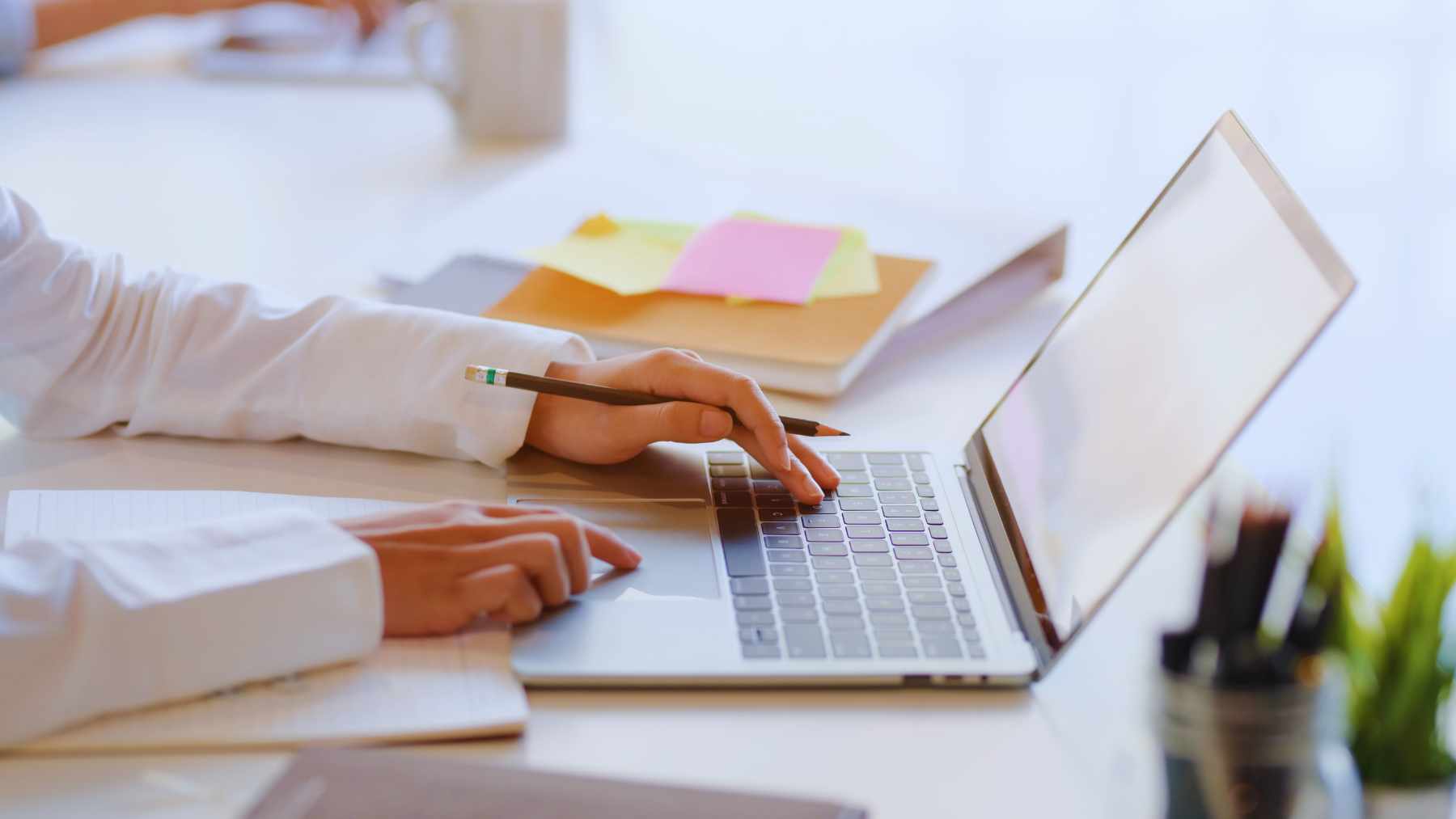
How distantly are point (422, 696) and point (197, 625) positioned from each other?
0.10 m

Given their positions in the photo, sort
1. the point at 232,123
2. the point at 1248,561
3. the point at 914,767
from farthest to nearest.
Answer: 1. the point at 232,123
2. the point at 914,767
3. the point at 1248,561

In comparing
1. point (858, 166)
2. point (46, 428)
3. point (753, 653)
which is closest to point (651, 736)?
point (753, 653)

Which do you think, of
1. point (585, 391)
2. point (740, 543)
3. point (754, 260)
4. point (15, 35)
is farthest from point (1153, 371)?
point (15, 35)

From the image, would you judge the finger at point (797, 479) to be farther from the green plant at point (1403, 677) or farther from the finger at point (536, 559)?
the green plant at point (1403, 677)

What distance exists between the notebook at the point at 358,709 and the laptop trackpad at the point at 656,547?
7 centimetres

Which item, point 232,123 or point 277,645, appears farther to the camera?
point 232,123

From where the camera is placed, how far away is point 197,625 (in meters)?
0.60

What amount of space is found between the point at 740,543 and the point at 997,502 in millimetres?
150

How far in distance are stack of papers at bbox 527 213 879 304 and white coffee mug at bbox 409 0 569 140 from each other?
41 cm

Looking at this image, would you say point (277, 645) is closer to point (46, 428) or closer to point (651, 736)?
point (651, 736)

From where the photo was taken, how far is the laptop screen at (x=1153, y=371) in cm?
60

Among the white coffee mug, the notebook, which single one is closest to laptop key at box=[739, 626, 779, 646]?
the notebook

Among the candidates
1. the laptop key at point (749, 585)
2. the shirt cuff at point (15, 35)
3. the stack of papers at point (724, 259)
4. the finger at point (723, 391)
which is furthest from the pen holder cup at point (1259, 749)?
the shirt cuff at point (15, 35)

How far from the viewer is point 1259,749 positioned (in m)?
0.47
